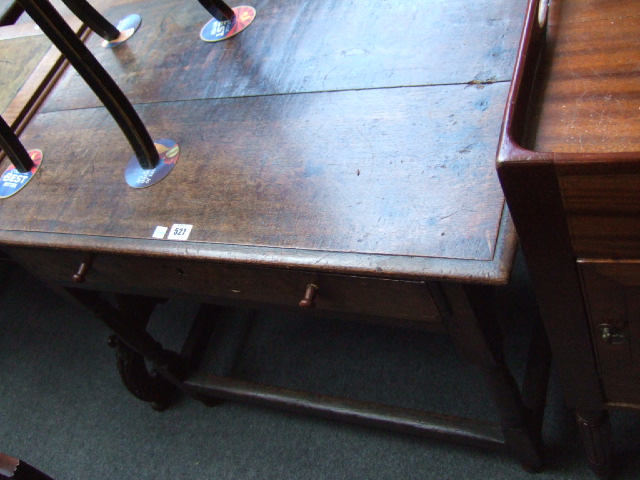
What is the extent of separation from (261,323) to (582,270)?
4.04 ft

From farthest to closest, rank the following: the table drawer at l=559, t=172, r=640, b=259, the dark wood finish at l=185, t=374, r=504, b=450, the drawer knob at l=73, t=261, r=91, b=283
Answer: the dark wood finish at l=185, t=374, r=504, b=450, the drawer knob at l=73, t=261, r=91, b=283, the table drawer at l=559, t=172, r=640, b=259

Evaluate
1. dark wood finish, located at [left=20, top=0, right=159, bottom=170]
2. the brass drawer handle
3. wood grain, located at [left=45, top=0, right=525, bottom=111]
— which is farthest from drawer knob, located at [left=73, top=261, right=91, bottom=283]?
wood grain, located at [left=45, top=0, right=525, bottom=111]

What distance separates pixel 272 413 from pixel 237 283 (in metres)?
0.70

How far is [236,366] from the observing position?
1792 millimetres

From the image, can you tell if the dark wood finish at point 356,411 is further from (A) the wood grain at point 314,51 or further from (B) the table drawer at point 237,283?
(A) the wood grain at point 314,51

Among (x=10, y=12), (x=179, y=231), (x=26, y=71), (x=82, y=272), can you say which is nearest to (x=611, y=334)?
(x=179, y=231)

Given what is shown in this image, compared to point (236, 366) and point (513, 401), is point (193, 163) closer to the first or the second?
point (513, 401)

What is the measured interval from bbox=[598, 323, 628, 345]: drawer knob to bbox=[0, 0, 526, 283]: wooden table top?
172mm

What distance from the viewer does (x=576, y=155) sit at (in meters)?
0.58

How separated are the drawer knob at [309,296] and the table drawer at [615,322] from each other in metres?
0.35

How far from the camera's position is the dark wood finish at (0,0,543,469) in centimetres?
87

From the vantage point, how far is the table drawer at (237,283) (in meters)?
0.94

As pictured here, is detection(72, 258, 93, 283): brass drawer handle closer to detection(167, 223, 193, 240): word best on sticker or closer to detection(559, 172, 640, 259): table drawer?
detection(167, 223, 193, 240): word best on sticker

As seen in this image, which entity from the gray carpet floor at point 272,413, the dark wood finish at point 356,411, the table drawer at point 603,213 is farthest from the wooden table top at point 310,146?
the gray carpet floor at point 272,413
